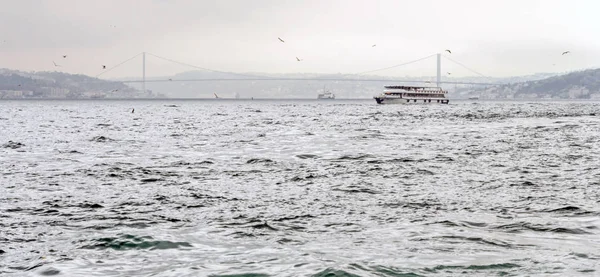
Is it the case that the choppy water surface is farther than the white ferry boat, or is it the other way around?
the white ferry boat

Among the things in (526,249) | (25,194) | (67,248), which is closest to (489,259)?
(526,249)

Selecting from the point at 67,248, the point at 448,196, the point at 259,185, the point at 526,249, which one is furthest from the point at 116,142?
the point at 526,249

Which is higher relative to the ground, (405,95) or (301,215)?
(405,95)

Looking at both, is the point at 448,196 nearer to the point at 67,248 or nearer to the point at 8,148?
the point at 67,248

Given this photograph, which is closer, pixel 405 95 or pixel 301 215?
pixel 301 215

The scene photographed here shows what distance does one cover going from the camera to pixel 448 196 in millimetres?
11898

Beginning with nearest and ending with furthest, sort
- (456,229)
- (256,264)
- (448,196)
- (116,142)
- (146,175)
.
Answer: (256,264)
(456,229)
(448,196)
(146,175)
(116,142)

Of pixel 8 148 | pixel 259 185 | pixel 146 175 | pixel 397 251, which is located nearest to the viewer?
pixel 397 251

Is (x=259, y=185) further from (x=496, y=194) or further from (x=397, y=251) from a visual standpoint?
(x=397, y=251)

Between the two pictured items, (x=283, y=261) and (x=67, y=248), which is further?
(x=67, y=248)

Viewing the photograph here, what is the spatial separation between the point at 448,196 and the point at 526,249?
14.0 feet

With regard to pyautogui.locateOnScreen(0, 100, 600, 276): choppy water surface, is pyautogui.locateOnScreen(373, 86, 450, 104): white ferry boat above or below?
above

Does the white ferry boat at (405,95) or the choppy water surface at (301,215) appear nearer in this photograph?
the choppy water surface at (301,215)

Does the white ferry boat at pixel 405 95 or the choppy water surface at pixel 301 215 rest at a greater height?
the white ferry boat at pixel 405 95
